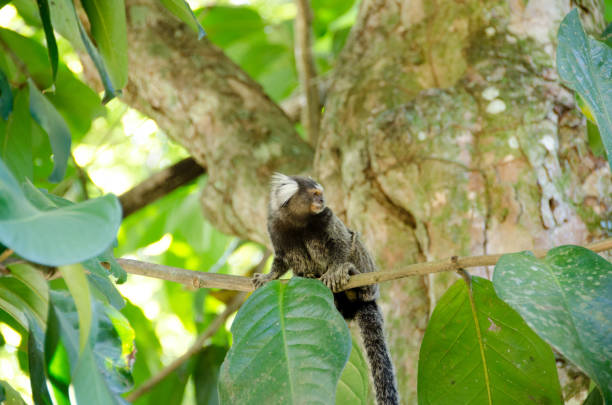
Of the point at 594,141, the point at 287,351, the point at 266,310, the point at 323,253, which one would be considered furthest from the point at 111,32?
the point at 594,141

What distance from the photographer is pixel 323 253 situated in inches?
83.7

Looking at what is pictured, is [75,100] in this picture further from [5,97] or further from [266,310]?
Result: [266,310]

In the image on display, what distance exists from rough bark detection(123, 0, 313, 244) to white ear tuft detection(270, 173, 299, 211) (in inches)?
13.7

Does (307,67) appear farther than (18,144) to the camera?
Yes

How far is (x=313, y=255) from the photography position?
7.09ft

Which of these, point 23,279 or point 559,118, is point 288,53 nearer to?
point 559,118

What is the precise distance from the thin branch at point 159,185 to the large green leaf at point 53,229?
2.04m

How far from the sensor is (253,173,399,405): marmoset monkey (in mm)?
1891

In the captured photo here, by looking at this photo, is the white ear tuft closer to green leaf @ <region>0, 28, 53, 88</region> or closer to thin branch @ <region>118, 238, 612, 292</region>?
thin branch @ <region>118, 238, 612, 292</region>

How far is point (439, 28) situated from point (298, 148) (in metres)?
0.79

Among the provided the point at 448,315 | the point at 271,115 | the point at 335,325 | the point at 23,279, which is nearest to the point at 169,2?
the point at 23,279

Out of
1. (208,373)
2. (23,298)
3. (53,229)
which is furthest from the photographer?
(208,373)

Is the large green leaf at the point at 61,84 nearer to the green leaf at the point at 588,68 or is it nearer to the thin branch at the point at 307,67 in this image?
the thin branch at the point at 307,67

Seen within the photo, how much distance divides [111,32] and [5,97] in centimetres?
30
